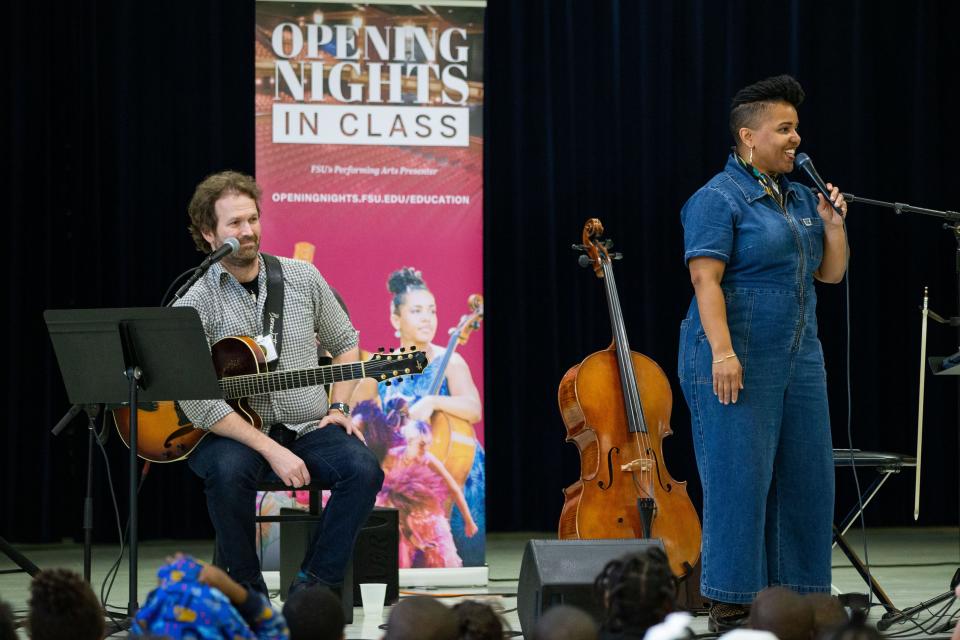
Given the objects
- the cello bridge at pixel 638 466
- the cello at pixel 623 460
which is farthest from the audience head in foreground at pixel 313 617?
the cello bridge at pixel 638 466

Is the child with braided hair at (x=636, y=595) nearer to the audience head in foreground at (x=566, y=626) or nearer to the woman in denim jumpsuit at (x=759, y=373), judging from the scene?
the audience head in foreground at (x=566, y=626)

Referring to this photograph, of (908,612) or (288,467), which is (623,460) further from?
(288,467)

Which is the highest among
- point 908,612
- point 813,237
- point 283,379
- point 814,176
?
point 814,176

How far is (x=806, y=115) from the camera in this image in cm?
634

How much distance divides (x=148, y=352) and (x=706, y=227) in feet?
5.15

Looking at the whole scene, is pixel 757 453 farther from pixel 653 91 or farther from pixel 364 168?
pixel 653 91

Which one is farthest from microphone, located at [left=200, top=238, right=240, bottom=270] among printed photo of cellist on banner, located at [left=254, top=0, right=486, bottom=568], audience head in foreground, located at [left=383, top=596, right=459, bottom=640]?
audience head in foreground, located at [left=383, top=596, right=459, bottom=640]

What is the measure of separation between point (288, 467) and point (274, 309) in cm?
54

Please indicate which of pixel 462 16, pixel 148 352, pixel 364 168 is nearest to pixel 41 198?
pixel 364 168

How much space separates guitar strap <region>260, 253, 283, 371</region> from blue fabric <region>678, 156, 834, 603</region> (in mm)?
1263

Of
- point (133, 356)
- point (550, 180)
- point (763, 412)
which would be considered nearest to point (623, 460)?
point (763, 412)

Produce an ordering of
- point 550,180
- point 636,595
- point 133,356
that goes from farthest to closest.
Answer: point 550,180 < point 133,356 < point 636,595

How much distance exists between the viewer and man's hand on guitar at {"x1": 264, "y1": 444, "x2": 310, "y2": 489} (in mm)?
3527

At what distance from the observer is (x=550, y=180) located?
6.07 meters
